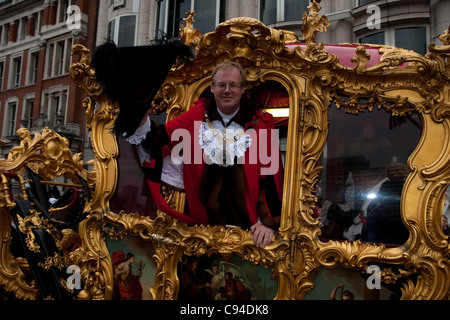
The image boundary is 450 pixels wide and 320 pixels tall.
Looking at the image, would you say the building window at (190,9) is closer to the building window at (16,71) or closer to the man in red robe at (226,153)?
the man in red robe at (226,153)

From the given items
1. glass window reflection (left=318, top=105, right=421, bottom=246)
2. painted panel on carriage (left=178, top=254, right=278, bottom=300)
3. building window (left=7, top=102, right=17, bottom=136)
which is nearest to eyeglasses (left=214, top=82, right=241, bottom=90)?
glass window reflection (left=318, top=105, right=421, bottom=246)

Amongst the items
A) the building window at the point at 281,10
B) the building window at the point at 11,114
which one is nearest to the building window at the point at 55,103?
the building window at the point at 11,114

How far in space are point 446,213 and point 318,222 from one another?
3.24 ft

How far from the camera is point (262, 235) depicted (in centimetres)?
279

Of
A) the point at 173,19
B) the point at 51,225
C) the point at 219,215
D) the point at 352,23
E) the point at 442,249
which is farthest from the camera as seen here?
the point at 173,19

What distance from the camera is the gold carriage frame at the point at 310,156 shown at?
2.64 meters

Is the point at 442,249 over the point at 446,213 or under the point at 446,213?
under

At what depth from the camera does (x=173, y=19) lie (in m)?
13.2

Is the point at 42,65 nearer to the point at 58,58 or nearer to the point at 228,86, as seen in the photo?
the point at 58,58

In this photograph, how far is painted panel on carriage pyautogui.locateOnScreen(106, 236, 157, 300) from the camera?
3201mm

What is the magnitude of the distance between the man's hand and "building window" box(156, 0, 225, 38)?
35.3 feet

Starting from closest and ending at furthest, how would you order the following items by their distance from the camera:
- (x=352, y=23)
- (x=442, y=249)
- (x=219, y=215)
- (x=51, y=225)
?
(x=442, y=249) < (x=219, y=215) < (x=51, y=225) < (x=352, y=23)

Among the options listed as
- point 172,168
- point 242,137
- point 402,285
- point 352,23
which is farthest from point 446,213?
point 352,23
